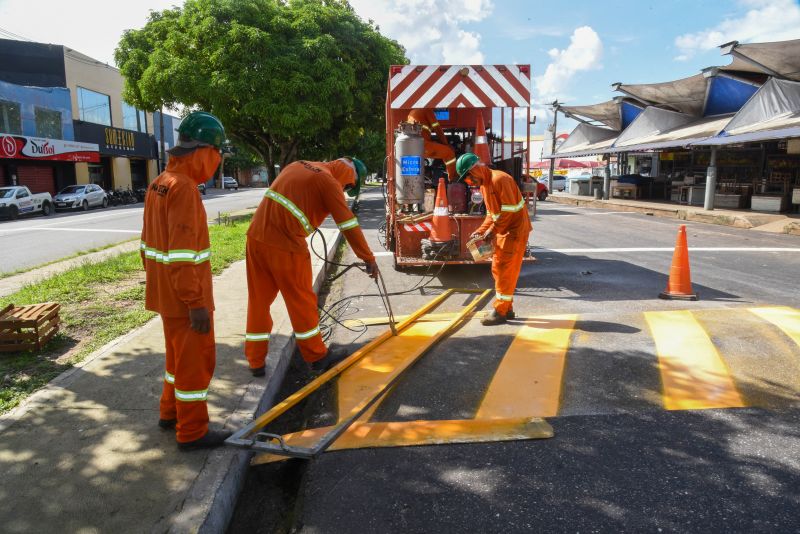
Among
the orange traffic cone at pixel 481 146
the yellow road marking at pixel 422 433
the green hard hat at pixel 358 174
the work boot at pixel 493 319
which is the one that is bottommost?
the yellow road marking at pixel 422 433

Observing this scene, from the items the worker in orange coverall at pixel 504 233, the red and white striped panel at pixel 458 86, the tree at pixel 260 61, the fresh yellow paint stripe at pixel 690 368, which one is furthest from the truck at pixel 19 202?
the fresh yellow paint stripe at pixel 690 368

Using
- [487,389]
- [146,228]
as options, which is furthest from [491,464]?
[146,228]

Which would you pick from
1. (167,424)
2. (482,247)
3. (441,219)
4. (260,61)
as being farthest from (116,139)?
(167,424)

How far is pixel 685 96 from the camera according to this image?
21344 mm

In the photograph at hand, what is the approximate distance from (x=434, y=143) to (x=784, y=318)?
18.1 feet

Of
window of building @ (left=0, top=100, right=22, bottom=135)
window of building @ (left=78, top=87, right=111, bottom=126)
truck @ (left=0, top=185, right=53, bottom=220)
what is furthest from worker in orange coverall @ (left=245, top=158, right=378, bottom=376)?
window of building @ (left=78, top=87, right=111, bottom=126)

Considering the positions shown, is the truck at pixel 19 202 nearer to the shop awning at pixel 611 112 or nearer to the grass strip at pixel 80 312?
the grass strip at pixel 80 312

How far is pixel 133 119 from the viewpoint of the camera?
39.7 m

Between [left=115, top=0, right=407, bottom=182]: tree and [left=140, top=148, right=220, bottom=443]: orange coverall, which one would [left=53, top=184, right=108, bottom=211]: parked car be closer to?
[left=115, top=0, right=407, bottom=182]: tree

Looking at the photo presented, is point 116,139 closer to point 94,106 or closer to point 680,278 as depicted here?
point 94,106

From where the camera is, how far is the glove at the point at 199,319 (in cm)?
293

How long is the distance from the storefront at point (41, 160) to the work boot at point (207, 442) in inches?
1181

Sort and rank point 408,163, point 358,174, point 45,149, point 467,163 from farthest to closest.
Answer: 1. point 45,149
2. point 408,163
3. point 467,163
4. point 358,174

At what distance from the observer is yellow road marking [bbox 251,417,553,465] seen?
10.9 feet
